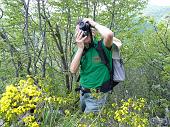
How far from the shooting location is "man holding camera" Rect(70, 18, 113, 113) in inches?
169

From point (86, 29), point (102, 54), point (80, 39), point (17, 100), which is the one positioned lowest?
point (17, 100)

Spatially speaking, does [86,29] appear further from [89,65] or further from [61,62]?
[61,62]

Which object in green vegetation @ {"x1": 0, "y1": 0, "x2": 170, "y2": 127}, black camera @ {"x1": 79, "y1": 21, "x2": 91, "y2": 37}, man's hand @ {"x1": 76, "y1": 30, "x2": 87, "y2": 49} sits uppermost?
black camera @ {"x1": 79, "y1": 21, "x2": 91, "y2": 37}

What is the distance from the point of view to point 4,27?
24.3ft

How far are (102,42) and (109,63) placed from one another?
0.86 ft

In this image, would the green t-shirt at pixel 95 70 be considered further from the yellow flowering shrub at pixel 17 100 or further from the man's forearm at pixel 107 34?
the yellow flowering shrub at pixel 17 100

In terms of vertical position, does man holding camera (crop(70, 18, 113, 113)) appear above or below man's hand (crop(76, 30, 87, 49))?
below

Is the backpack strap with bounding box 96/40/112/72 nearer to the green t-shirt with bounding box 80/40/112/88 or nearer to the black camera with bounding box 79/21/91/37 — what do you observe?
the green t-shirt with bounding box 80/40/112/88

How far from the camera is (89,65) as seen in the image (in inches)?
173

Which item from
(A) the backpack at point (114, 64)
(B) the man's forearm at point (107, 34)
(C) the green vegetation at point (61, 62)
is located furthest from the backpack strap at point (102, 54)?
(C) the green vegetation at point (61, 62)

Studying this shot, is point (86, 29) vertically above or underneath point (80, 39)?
above

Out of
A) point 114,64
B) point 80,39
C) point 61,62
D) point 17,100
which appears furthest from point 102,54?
point 61,62

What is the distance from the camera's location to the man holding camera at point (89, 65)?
429 centimetres

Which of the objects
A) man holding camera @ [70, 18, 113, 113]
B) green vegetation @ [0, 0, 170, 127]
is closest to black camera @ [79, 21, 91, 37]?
man holding camera @ [70, 18, 113, 113]
